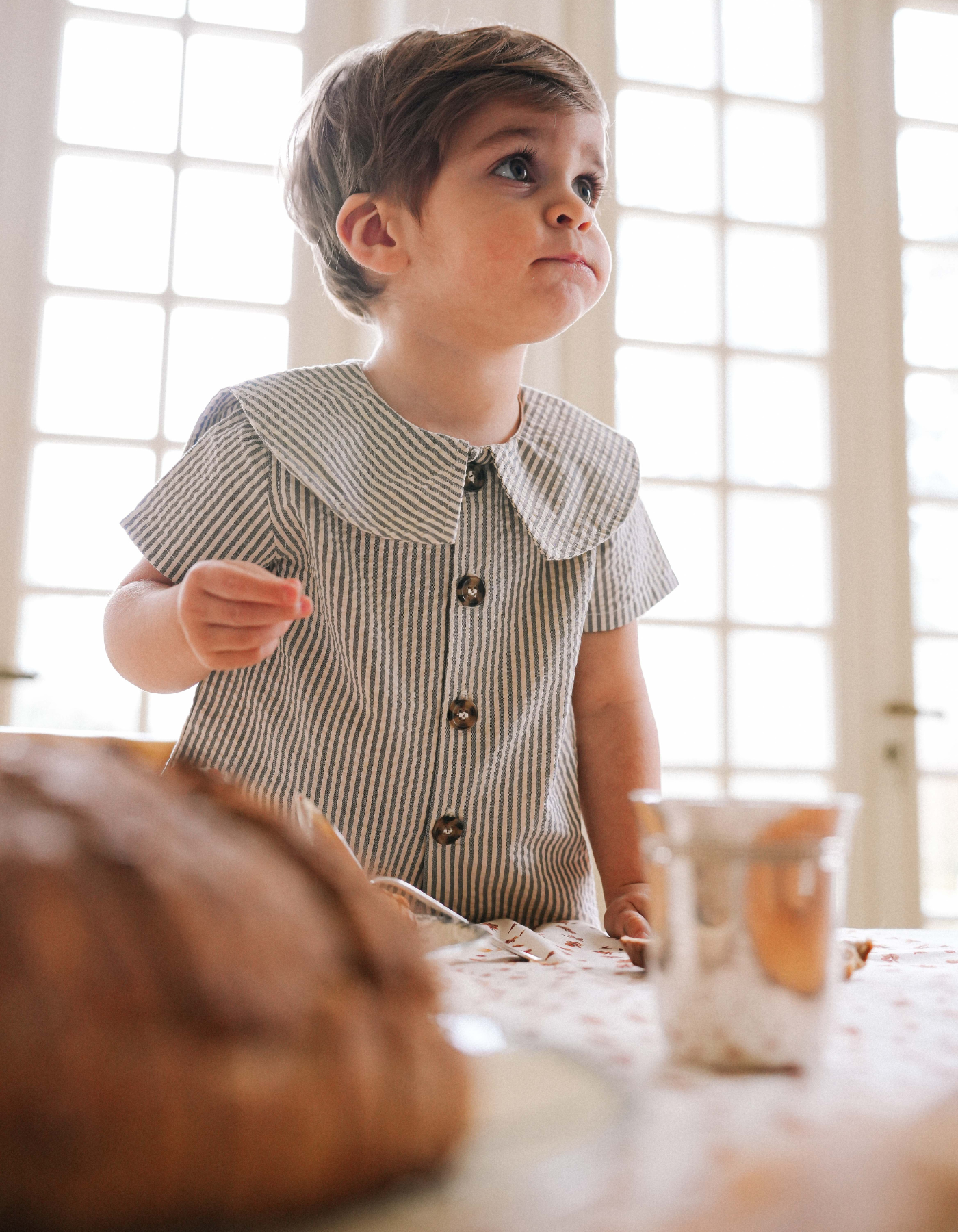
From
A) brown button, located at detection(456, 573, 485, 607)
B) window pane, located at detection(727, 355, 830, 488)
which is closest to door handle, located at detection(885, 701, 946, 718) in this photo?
window pane, located at detection(727, 355, 830, 488)

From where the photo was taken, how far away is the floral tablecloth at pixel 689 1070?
163mm

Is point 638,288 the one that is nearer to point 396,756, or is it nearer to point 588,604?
point 588,604

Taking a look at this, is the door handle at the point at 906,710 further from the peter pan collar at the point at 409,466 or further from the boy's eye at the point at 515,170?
the boy's eye at the point at 515,170

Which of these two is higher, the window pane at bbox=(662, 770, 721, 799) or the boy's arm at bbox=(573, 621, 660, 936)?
the boy's arm at bbox=(573, 621, 660, 936)

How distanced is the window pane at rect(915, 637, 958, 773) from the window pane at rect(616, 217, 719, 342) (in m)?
0.81

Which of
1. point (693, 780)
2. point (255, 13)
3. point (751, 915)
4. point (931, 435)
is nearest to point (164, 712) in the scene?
point (693, 780)

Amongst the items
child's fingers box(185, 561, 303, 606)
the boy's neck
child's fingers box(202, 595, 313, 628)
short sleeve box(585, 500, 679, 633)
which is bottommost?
child's fingers box(202, 595, 313, 628)

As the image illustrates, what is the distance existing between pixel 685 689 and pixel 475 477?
142cm

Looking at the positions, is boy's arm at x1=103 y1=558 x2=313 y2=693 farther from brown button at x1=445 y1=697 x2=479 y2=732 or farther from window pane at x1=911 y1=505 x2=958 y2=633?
window pane at x1=911 y1=505 x2=958 y2=633

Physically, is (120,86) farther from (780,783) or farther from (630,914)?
(630,914)

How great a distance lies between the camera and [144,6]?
6.97 ft

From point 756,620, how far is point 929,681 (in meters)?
0.40

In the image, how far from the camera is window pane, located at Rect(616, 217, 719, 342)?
228 centimetres

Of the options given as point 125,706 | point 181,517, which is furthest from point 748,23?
point 181,517
